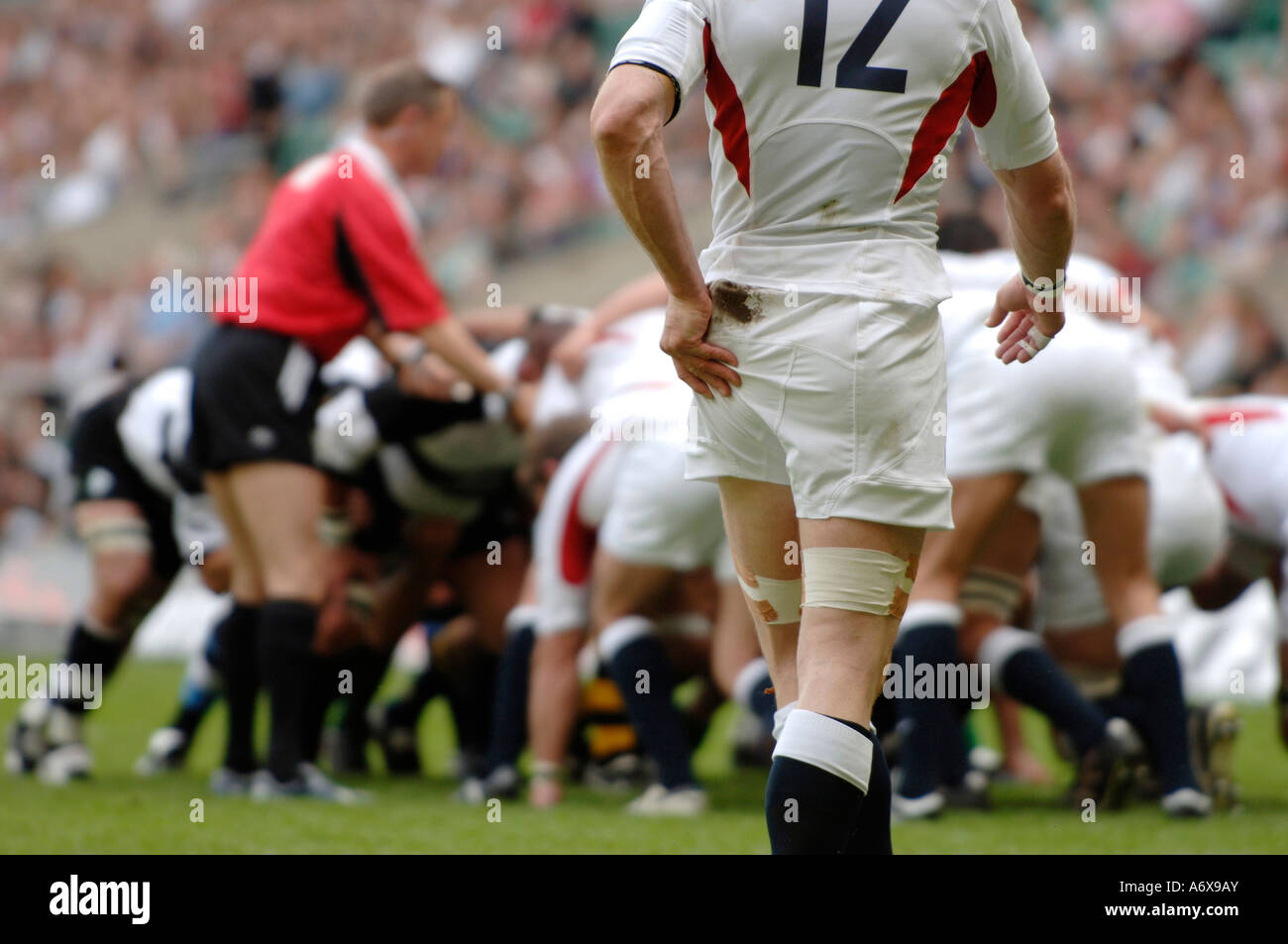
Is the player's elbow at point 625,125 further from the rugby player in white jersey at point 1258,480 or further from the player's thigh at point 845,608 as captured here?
the rugby player in white jersey at point 1258,480

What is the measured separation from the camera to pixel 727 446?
295 cm

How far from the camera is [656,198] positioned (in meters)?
2.72

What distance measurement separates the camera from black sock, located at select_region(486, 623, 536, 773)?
5.39 m

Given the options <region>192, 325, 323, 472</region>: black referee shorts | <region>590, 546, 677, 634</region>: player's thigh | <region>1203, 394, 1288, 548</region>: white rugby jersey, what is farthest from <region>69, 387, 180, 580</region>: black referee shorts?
<region>1203, 394, 1288, 548</region>: white rugby jersey

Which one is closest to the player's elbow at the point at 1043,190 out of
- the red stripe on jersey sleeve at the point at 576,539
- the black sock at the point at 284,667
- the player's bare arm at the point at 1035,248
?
the player's bare arm at the point at 1035,248

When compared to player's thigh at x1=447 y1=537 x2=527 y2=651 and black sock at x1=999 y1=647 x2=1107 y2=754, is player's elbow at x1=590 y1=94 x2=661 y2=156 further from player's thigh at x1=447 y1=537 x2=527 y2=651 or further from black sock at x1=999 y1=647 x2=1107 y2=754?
player's thigh at x1=447 y1=537 x2=527 y2=651

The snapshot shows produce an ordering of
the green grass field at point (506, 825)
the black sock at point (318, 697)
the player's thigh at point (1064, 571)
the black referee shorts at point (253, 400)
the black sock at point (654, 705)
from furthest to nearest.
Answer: the black sock at point (318, 697), the player's thigh at point (1064, 571), the black referee shorts at point (253, 400), the black sock at point (654, 705), the green grass field at point (506, 825)

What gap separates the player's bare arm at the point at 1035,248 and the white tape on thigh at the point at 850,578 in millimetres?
644

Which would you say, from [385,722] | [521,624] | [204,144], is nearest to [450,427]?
[521,624]

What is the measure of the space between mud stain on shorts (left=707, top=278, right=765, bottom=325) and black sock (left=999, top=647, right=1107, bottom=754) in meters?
2.38

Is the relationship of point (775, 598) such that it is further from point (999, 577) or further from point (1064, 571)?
point (1064, 571)

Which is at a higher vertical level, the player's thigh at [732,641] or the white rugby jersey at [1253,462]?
the white rugby jersey at [1253,462]

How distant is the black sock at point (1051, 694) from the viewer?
4.77m
